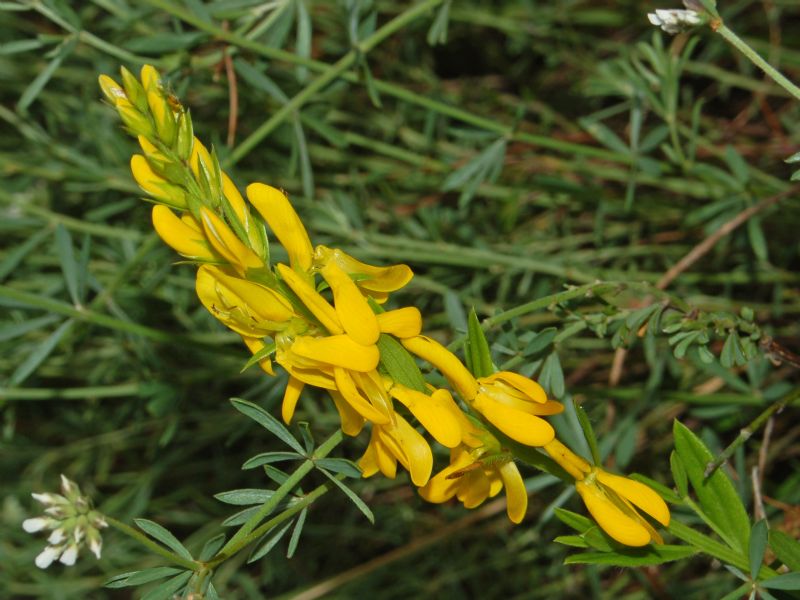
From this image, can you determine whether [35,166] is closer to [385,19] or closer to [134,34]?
[134,34]

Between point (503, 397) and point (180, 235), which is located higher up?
point (180, 235)

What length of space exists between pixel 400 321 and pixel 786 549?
50cm

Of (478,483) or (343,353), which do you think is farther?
(478,483)

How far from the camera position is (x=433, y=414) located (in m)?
0.75

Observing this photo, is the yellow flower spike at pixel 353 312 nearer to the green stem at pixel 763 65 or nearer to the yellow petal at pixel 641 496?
the yellow petal at pixel 641 496

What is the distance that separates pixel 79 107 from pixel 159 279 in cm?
65

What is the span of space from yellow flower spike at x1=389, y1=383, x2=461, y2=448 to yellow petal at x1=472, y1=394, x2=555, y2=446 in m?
0.04

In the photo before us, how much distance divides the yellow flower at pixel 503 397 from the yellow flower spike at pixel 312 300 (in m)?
0.08

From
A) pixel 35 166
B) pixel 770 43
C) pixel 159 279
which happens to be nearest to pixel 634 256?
pixel 770 43

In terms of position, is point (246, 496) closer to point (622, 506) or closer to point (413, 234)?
point (622, 506)

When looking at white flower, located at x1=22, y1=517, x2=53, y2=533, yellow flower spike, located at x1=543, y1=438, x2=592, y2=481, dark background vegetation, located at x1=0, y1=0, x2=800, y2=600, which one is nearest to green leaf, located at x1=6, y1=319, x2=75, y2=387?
dark background vegetation, located at x1=0, y1=0, x2=800, y2=600

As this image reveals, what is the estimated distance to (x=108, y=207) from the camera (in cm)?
Result: 175

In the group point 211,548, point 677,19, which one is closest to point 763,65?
point 677,19

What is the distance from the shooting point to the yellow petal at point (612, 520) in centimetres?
80
